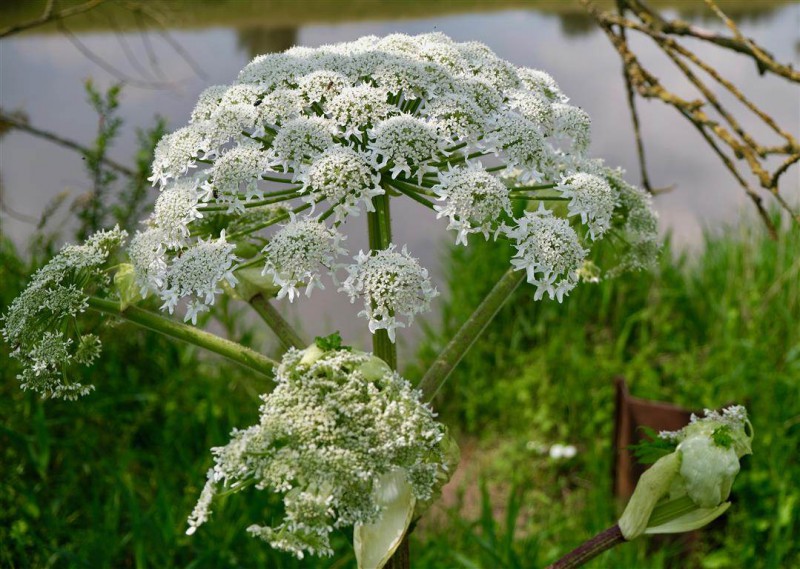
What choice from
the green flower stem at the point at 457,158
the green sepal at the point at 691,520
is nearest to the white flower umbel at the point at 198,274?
the green flower stem at the point at 457,158

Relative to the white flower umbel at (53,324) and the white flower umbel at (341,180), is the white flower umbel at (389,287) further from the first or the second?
the white flower umbel at (53,324)

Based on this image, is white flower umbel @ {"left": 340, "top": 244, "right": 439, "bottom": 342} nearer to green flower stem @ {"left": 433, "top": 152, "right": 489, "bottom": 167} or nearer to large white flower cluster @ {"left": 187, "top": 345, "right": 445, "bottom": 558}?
large white flower cluster @ {"left": 187, "top": 345, "right": 445, "bottom": 558}

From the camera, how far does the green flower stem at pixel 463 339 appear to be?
1301mm

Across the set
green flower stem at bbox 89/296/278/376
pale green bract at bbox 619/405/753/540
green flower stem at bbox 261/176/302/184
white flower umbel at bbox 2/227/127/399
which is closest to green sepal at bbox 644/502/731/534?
pale green bract at bbox 619/405/753/540

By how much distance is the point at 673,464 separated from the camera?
50.0 inches

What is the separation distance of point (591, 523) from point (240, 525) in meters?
1.27

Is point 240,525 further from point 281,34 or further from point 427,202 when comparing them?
point 281,34

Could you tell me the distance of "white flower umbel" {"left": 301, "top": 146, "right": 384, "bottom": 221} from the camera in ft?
3.63

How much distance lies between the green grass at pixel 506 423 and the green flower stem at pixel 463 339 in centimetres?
89

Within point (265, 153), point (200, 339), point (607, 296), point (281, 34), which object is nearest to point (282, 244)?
point (265, 153)

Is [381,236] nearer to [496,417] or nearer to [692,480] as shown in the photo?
[692,480]

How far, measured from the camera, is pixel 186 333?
4.20 feet

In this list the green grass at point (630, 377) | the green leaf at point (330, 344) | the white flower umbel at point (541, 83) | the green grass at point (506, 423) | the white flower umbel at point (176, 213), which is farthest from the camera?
the green grass at point (630, 377)

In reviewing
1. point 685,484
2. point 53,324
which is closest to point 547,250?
point 685,484
